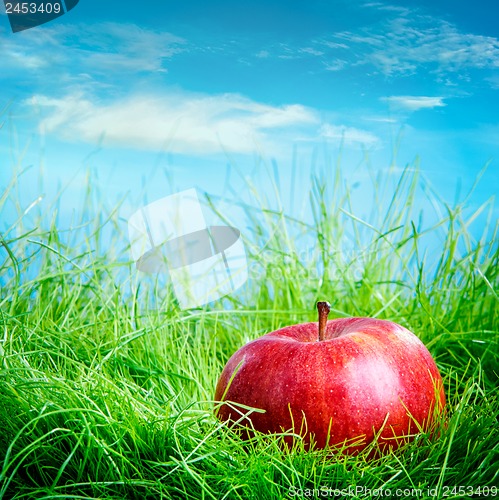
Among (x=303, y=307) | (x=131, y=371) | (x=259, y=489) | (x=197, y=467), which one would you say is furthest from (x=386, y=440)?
(x=303, y=307)

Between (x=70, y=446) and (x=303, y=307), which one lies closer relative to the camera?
(x=70, y=446)

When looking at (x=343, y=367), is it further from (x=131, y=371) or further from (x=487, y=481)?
(x=131, y=371)

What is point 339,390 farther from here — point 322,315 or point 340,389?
point 322,315

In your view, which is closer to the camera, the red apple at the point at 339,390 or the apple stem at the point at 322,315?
the red apple at the point at 339,390

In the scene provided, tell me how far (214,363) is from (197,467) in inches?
35.7

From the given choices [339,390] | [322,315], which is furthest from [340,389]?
[322,315]

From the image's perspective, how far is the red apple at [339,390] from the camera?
1821 mm

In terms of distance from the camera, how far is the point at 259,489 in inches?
65.2

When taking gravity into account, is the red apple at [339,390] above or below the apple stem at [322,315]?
below

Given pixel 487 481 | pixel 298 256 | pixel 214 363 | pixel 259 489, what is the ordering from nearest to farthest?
pixel 259 489
pixel 487 481
pixel 214 363
pixel 298 256

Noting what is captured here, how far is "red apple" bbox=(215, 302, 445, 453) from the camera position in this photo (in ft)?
5.98

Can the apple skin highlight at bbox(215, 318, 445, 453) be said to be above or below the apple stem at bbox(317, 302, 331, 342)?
below

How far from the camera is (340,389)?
182cm

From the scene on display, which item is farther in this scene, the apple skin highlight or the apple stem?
the apple stem
